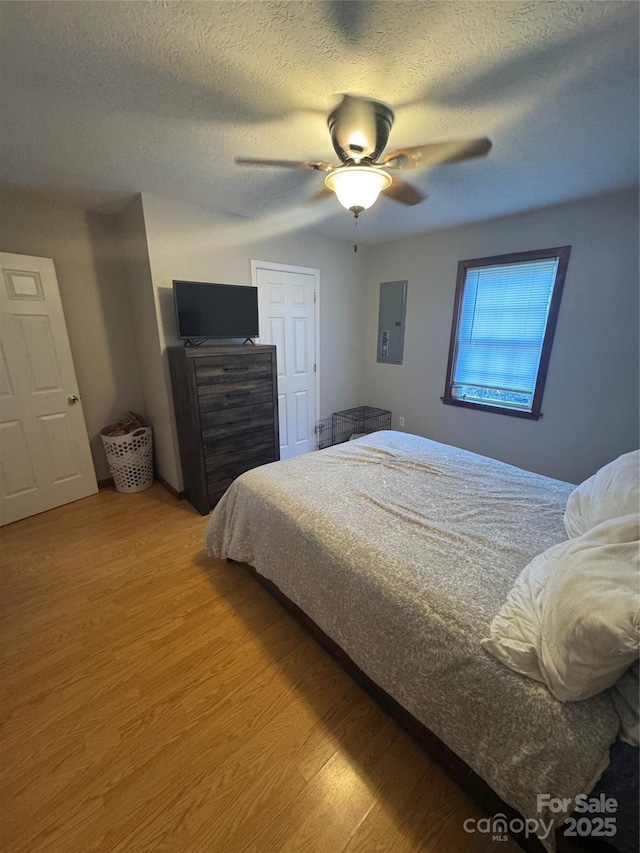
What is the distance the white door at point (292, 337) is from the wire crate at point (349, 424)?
19 cm

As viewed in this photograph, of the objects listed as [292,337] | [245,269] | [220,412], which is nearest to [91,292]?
[245,269]

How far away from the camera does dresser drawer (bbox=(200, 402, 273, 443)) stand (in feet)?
8.43

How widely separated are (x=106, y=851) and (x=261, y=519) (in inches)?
44.8

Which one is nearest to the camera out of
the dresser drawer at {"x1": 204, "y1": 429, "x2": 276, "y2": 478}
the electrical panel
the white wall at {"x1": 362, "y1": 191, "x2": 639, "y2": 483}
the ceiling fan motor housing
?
the ceiling fan motor housing

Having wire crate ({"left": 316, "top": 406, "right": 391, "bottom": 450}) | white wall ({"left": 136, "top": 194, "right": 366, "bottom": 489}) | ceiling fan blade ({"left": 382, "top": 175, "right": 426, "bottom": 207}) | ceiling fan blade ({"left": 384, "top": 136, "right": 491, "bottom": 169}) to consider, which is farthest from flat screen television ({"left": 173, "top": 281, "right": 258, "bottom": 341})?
wire crate ({"left": 316, "top": 406, "right": 391, "bottom": 450})

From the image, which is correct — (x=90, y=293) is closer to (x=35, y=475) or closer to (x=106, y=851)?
(x=35, y=475)

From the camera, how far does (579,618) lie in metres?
0.80

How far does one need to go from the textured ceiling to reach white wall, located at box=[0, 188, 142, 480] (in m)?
0.45

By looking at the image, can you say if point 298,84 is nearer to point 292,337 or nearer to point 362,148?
point 362,148

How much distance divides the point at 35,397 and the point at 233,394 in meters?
1.57

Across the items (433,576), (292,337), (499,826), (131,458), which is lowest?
(499,826)

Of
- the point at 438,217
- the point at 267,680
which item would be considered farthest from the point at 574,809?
the point at 438,217

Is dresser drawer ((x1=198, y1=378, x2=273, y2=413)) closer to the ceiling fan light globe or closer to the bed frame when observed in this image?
the ceiling fan light globe

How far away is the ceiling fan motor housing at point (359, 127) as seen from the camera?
139 cm
